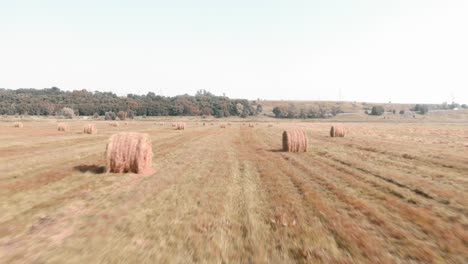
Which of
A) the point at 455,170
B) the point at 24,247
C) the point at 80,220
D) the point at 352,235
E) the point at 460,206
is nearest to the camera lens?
the point at 24,247

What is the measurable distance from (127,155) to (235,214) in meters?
8.36

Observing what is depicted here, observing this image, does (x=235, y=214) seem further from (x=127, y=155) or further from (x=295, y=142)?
(x=295, y=142)

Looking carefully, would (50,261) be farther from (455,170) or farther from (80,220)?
(455,170)

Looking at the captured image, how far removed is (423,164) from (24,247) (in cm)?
1772

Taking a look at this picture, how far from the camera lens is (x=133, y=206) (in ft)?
35.2

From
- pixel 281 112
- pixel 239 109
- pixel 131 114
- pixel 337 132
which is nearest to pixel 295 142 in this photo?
pixel 337 132

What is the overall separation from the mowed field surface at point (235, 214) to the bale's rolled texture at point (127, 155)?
737 millimetres

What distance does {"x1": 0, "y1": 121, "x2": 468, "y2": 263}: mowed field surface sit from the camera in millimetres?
7195

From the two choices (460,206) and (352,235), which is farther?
(460,206)

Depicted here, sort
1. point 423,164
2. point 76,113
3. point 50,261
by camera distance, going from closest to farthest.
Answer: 1. point 50,261
2. point 423,164
3. point 76,113

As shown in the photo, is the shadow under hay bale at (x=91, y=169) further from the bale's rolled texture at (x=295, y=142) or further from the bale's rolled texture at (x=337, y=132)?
the bale's rolled texture at (x=337, y=132)

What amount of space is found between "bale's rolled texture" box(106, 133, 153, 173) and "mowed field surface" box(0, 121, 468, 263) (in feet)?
2.42

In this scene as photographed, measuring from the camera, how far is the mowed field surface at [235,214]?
23.6ft

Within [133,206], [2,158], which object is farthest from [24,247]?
[2,158]
